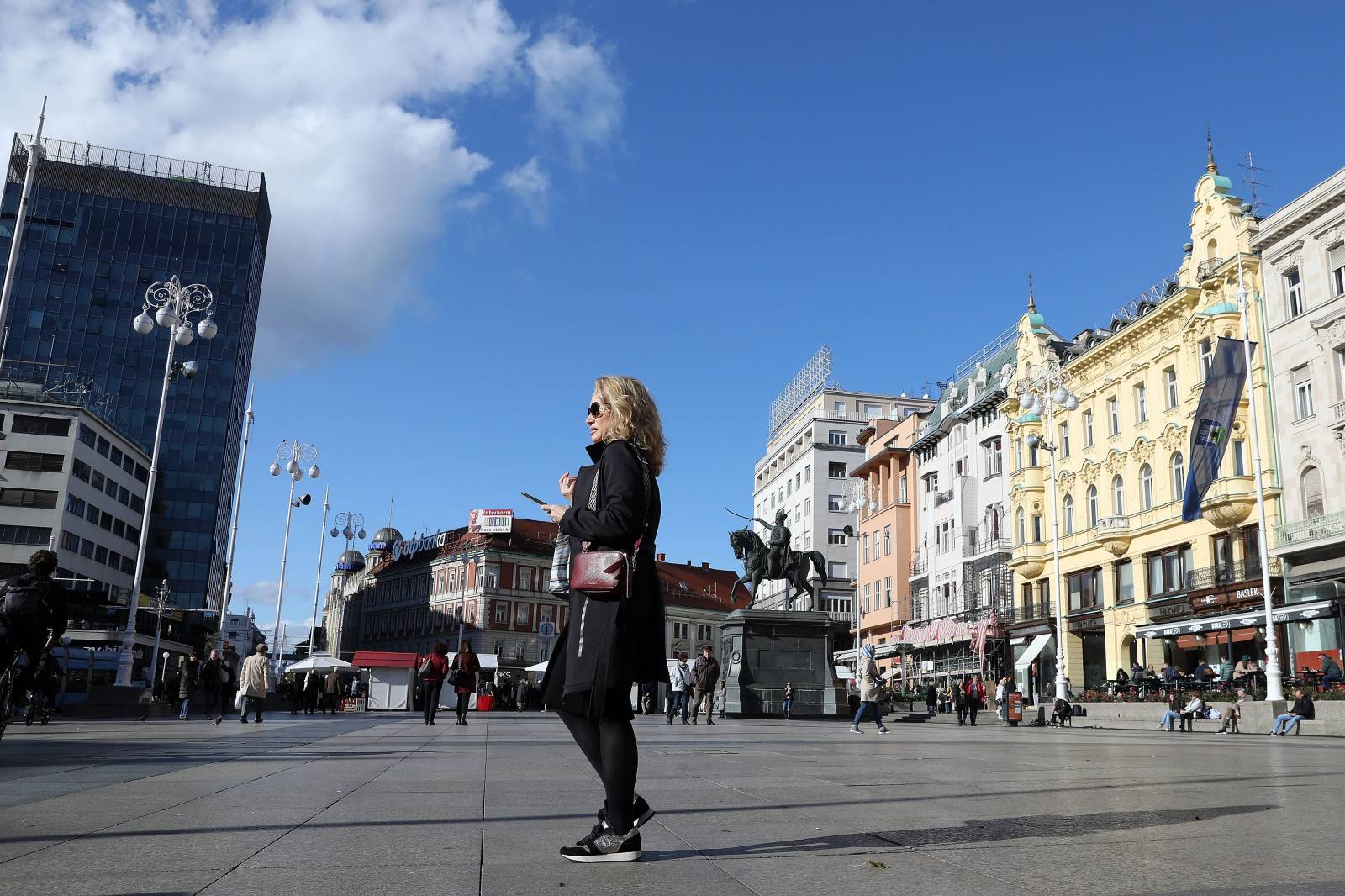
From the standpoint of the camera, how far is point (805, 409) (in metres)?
93.4

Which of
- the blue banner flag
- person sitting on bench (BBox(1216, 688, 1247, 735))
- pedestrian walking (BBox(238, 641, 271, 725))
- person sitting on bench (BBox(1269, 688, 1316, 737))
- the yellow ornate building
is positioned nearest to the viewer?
pedestrian walking (BBox(238, 641, 271, 725))

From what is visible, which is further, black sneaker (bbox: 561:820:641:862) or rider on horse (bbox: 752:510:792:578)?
rider on horse (bbox: 752:510:792:578)

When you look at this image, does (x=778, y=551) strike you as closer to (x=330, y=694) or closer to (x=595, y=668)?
(x=330, y=694)

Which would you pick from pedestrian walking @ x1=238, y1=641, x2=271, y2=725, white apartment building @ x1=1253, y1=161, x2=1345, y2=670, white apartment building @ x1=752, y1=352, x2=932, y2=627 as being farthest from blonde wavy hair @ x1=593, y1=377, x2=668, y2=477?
white apartment building @ x1=752, y1=352, x2=932, y2=627

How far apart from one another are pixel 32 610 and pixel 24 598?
0.43 feet

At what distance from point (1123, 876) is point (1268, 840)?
4.23ft

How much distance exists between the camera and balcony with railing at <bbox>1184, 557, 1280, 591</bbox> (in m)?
35.3

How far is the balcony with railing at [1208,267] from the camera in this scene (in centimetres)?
3894

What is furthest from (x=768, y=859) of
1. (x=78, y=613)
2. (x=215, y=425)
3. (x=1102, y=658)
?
(x=215, y=425)

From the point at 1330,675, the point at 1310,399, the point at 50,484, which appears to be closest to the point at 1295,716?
the point at 1330,675

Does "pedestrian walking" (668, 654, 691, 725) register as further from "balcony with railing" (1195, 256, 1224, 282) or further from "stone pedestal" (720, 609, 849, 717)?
"balcony with railing" (1195, 256, 1224, 282)

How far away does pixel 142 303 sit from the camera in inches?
3607

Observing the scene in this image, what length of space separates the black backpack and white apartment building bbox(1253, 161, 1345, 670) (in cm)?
3371

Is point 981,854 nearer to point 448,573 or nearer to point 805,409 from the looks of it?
point 805,409
